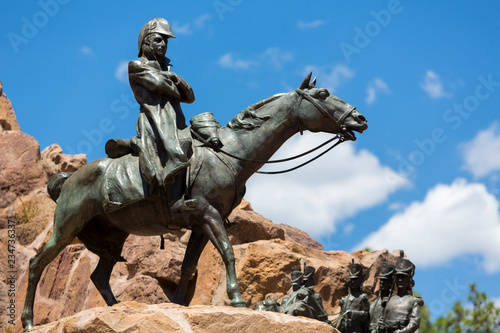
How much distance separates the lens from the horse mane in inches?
313

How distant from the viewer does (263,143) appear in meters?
7.88

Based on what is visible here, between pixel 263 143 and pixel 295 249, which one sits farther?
pixel 295 249

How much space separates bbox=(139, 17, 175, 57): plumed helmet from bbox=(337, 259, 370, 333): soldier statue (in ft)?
16.4

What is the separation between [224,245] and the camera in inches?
289

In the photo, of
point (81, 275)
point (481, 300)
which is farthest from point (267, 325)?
point (481, 300)

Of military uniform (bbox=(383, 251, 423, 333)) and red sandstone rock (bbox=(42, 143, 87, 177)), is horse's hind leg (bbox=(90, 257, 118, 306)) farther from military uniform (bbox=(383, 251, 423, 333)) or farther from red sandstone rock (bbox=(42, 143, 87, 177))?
red sandstone rock (bbox=(42, 143, 87, 177))

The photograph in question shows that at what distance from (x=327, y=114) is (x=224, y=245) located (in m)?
1.69

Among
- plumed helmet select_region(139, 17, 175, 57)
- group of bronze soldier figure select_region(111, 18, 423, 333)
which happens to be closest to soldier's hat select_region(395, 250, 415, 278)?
group of bronze soldier figure select_region(111, 18, 423, 333)

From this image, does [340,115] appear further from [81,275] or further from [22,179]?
[22,179]

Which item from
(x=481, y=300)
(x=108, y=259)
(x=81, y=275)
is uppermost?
(x=481, y=300)

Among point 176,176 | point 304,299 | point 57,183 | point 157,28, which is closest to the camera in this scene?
point 176,176

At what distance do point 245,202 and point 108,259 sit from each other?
6068 millimetres

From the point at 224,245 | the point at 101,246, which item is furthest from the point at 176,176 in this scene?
the point at 101,246

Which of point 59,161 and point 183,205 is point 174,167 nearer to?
point 183,205
